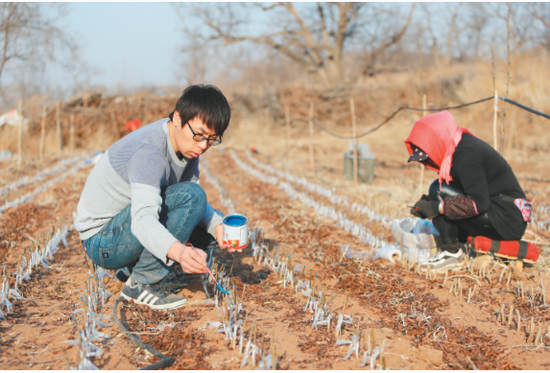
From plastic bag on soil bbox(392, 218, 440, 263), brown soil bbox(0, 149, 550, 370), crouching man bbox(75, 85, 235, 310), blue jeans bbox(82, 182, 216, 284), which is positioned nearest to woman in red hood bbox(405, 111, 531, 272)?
plastic bag on soil bbox(392, 218, 440, 263)

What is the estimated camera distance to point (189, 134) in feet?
7.07

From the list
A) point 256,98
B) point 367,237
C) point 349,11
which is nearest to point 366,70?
point 349,11

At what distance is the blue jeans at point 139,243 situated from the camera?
223 centimetres

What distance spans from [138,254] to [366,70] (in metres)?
21.6

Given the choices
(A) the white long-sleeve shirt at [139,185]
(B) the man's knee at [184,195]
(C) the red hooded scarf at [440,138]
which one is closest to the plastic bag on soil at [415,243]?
(C) the red hooded scarf at [440,138]

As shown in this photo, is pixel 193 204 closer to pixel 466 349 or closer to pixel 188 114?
pixel 188 114

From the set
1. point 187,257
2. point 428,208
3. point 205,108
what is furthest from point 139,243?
point 428,208

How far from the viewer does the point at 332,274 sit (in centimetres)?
310

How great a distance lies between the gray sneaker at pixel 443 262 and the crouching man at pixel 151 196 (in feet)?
5.95

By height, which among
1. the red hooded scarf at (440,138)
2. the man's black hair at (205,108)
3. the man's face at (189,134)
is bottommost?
the red hooded scarf at (440,138)

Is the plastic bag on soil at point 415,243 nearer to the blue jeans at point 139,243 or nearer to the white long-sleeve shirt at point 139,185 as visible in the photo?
the white long-sleeve shirt at point 139,185

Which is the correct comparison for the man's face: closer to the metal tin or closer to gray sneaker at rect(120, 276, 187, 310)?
the metal tin

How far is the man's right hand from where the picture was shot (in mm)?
1875

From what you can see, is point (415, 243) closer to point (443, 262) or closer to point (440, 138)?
point (443, 262)
